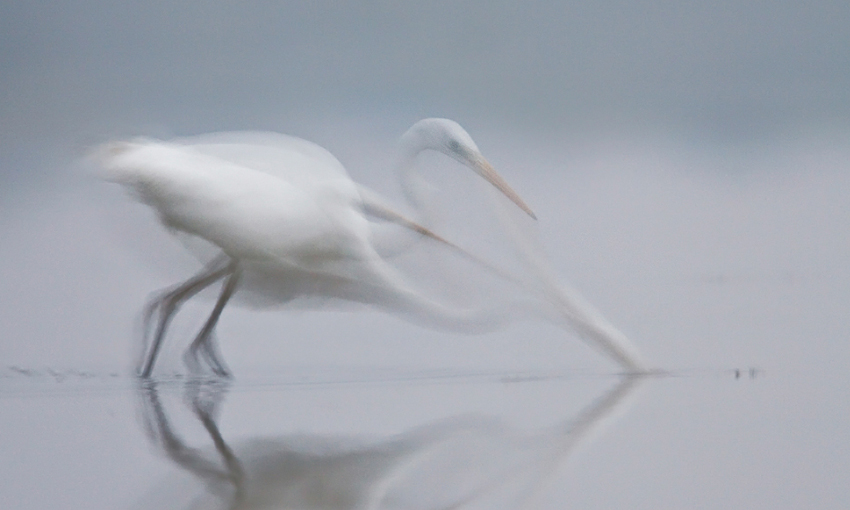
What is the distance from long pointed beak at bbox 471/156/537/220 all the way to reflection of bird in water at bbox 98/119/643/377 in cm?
12

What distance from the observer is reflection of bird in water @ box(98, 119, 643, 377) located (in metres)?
1.36

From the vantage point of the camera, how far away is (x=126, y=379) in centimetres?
148

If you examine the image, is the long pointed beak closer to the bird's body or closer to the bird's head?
the bird's head

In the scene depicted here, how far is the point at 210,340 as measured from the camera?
1.57m

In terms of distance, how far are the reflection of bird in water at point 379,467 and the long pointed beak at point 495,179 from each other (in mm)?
721

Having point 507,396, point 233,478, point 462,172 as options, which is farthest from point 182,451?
point 462,172

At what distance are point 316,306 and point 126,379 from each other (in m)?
0.35

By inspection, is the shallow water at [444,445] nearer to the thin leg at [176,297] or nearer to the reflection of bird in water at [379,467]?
the reflection of bird in water at [379,467]

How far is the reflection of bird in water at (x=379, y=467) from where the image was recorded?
0.67 m

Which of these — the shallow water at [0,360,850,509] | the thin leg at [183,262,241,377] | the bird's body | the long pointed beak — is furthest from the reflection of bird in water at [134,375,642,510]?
the long pointed beak

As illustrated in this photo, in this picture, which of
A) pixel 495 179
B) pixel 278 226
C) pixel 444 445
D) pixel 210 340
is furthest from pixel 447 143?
pixel 444 445

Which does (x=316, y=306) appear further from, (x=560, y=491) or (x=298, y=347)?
(x=560, y=491)

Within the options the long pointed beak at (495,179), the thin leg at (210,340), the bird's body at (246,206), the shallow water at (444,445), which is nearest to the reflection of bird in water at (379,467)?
the shallow water at (444,445)

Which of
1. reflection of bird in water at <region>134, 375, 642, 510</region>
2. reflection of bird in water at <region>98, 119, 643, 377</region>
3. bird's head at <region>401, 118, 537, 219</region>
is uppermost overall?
bird's head at <region>401, 118, 537, 219</region>
